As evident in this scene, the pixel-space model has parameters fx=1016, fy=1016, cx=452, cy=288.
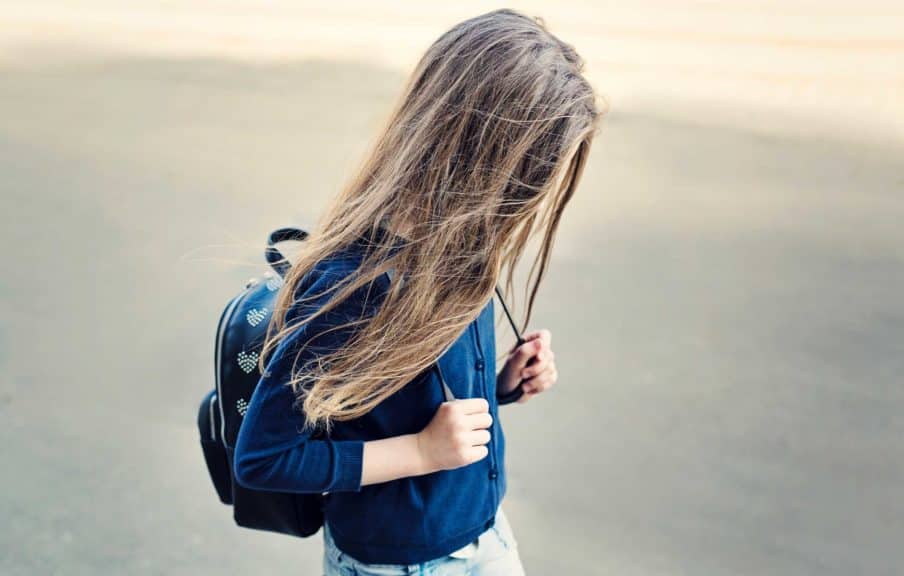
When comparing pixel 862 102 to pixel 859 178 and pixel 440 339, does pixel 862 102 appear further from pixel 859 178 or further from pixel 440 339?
pixel 440 339

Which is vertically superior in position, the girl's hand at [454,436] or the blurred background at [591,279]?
the girl's hand at [454,436]

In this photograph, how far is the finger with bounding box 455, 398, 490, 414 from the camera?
4.03 ft

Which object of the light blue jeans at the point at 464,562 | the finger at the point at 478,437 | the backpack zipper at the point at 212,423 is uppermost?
the finger at the point at 478,437

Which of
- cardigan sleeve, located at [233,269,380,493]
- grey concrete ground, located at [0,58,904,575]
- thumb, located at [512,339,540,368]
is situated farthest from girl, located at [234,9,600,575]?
grey concrete ground, located at [0,58,904,575]

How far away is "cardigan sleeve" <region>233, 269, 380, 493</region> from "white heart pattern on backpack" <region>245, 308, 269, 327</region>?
3.4 inches

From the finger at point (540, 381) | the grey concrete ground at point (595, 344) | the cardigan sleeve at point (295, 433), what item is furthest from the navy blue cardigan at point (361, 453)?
the grey concrete ground at point (595, 344)

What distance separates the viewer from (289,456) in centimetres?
119

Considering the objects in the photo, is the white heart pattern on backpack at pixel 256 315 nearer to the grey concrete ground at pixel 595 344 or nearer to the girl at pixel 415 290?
the girl at pixel 415 290

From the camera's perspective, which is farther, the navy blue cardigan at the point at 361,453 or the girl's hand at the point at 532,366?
the girl's hand at the point at 532,366

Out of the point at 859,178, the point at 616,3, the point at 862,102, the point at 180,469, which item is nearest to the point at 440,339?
the point at 180,469

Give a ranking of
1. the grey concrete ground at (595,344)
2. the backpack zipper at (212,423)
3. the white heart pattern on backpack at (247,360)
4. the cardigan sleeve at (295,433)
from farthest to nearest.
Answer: the grey concrete ground at (595,344) → the backpack zipper at (212,423) → the white heart pattern on backpack at (247,360) → the cardigan sleeve at (295,433)

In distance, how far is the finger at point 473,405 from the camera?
4.03 ft

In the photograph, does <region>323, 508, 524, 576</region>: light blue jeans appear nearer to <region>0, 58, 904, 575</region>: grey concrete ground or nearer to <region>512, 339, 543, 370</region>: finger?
<region>512, 339, 543, 370</region>: finger

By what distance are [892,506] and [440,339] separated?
184 cm
